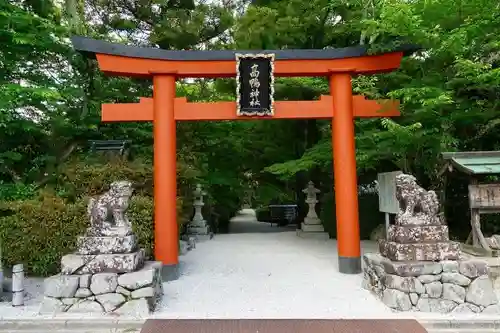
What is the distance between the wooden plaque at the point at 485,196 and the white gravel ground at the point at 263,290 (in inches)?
129

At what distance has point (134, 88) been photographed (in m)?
13.5

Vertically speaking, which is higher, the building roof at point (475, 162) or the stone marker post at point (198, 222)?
the building roof at point (475, 162)

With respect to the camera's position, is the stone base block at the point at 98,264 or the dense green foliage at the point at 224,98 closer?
the stone base block at the point at 98,264

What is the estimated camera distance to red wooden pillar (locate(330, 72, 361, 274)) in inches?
305

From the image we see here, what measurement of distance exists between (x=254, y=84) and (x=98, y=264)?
15.5ft

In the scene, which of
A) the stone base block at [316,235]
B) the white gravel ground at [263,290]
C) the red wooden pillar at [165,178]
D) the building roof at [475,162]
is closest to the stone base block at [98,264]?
the white gravel ground at [263,290]

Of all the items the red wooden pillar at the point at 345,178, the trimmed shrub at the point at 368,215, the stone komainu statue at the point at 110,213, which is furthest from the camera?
the trimmed shrub at the point at 368,215

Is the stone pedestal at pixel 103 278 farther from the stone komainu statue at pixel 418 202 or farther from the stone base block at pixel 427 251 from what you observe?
the stone komainu statue at pixel 418 202

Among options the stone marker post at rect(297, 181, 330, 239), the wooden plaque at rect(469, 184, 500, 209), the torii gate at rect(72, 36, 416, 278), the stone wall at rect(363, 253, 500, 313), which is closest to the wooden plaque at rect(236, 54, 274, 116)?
the torii gate at rect(72, 36, 416, 278)

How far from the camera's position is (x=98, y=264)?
540cm

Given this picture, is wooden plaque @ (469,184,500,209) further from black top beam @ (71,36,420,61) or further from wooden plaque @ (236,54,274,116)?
wooden plaque @ (236,54,274,116)

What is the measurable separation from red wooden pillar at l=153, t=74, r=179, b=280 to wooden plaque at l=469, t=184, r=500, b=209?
6582 mm

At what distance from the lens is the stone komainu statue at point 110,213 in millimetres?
5664

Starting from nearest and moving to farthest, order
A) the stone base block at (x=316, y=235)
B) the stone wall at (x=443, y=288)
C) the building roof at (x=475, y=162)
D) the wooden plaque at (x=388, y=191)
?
1. the stone wall at (x=443, y=288)
2. the building roof at (x=475, y=162)
3. the wooden plaque at (x=388, y=191)
4. the stone base block at (x=316, y=235)
